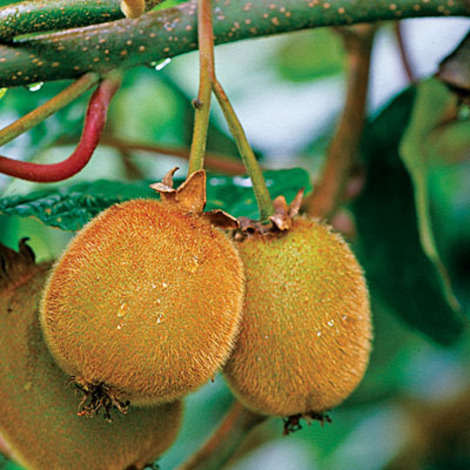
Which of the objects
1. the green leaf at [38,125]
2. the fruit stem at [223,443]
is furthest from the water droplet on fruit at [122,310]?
the green leaf at [38,125]

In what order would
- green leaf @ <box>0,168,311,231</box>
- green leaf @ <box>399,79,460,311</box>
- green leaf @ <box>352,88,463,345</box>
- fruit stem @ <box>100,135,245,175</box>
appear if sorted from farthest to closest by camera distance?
fruit stem @ <box>100,135,245,175</box>, green leaf @ <box>352,88,463,345</box>, green leaf @ <box>399,79,460,311</box>, green leaf @ <box>0,168,311,231</box>

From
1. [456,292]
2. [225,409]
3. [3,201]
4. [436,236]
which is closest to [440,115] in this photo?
[436,236]

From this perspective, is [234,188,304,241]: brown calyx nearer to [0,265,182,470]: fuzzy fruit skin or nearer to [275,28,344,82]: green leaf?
[0,265,182,470]: fuzzy fruit skin

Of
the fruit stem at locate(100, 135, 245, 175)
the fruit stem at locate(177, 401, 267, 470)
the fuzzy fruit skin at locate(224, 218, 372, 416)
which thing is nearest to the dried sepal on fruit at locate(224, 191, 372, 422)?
the fuzzy fruit skin at locate(224, 218, 372, 416)

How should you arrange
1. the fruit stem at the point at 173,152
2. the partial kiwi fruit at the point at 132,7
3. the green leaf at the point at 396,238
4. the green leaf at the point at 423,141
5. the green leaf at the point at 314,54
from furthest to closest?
the green leaf at the point at 314,54 < the fruit stem at the point at 173,152 < the green leaf at the point at 396,238 < the green leaf at the point at 423,141 < the partial kiwi fruit at the point at 132,7

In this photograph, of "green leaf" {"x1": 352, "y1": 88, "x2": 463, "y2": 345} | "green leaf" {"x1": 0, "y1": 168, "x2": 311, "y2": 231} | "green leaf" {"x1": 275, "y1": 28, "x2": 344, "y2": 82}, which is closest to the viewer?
"green leaf" {"x1": 0, "y1": 168, "x2": 311, "y2": 231}

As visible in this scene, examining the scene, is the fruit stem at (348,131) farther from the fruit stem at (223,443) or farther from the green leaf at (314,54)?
the green leaf at (314,54)

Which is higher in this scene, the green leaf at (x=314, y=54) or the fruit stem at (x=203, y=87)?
the fruit stem at (x=203, y=87)
